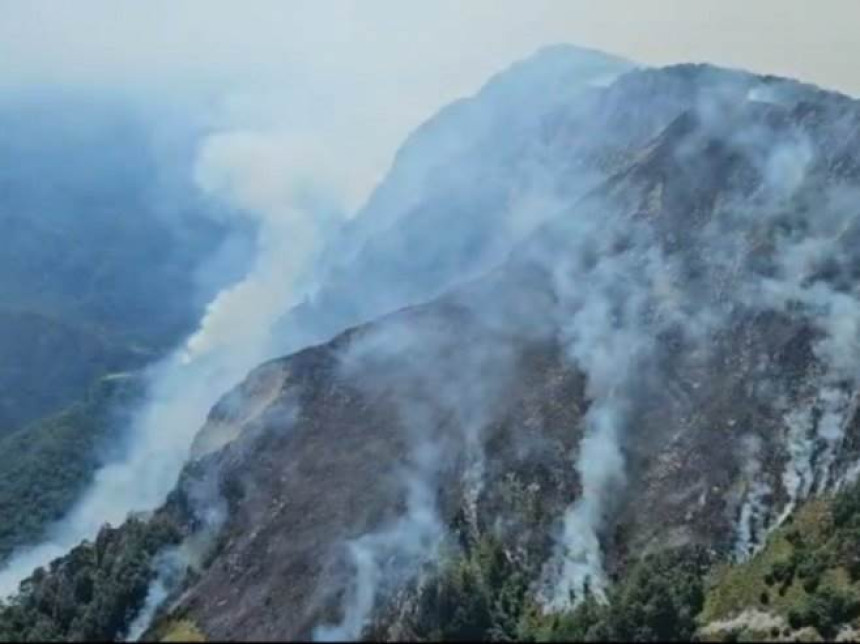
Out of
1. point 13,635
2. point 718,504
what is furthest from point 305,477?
point 718,504

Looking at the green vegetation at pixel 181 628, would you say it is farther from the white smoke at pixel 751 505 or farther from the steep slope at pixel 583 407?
the white smoke at pixel 751 505

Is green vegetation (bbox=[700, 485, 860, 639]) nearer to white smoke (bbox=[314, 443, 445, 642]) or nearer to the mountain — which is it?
the mountain

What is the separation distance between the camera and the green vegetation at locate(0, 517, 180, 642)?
12962 centimetres

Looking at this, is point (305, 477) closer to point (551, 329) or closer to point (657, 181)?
point (551, 329)

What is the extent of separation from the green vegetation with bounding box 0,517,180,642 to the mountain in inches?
14.3

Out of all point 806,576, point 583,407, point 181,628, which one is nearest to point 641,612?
point 806,576

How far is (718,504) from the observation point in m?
128

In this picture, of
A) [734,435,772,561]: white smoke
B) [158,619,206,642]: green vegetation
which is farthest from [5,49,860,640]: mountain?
[158,619,206,642]: green vegetation

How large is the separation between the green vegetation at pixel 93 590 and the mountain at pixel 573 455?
1.19ft

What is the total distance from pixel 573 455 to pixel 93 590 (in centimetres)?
5107

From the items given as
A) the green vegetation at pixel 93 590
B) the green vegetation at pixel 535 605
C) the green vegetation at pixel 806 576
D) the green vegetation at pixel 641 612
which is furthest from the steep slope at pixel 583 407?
the green vegetation at pixel 93 590

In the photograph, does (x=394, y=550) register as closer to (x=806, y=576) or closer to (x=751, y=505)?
(x=751, y=505)

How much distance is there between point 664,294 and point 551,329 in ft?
44.3

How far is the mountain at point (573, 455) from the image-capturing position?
11744 cm
